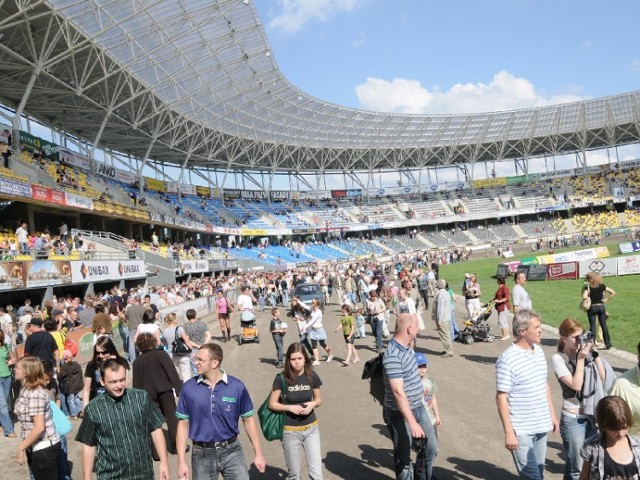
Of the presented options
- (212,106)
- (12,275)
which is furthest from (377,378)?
(212,106)

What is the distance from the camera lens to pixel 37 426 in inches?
179

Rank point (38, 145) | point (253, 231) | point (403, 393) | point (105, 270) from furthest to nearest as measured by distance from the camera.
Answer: point (253, 231), point (38, 145), point (105, 270), point (403, 393)

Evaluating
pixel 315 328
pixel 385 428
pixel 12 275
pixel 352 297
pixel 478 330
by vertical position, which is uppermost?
pixel 12 275

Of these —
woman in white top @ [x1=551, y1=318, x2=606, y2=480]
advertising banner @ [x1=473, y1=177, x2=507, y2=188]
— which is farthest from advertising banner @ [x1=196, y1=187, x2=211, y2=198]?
woman in white top @ [x1=551, y1=318, x2=606, y2=480]

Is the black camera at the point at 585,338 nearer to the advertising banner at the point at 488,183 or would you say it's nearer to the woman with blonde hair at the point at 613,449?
the woman with blonde hair at the point at 613,449

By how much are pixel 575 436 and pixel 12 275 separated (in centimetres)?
1816

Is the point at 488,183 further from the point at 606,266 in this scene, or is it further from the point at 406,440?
the point at 406,440

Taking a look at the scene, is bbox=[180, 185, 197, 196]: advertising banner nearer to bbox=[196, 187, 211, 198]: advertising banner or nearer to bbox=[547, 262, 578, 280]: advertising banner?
bbox=[196, 187, 211, 198]: advertising banner

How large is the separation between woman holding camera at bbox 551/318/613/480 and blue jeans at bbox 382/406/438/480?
45.8 inches

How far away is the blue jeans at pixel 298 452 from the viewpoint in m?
4.66

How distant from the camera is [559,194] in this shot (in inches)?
3115

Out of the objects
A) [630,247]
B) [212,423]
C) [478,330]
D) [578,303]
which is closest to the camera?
[212,423]

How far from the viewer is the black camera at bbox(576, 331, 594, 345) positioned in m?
4.41

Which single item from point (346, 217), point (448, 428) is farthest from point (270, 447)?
point (346, 217)
